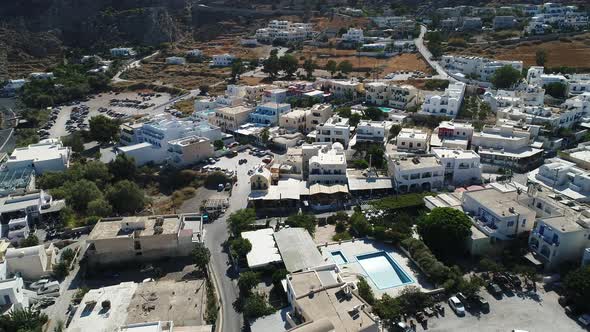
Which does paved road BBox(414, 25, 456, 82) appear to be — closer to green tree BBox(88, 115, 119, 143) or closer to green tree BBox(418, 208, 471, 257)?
green tree BBox(418, 208, 471, 257)

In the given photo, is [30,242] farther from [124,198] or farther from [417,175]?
[417,175]

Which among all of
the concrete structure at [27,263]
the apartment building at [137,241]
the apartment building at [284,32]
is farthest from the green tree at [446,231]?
the apartment building at [284,32]

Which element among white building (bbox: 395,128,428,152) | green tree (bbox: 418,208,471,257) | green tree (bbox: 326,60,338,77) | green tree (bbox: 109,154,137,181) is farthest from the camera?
green tree (bbox: 326,60,338,77)

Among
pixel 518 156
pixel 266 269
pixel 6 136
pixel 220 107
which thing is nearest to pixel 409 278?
pixel 266 269

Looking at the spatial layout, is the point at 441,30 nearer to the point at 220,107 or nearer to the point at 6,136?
the point at 220,107

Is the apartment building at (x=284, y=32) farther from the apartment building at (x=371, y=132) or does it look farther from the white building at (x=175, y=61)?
the apartment building at (x=371, y=132)

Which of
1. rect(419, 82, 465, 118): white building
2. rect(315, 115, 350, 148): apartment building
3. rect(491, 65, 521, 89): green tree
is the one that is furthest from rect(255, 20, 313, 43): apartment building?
rect(315, 115, 350, 148): apartment building
